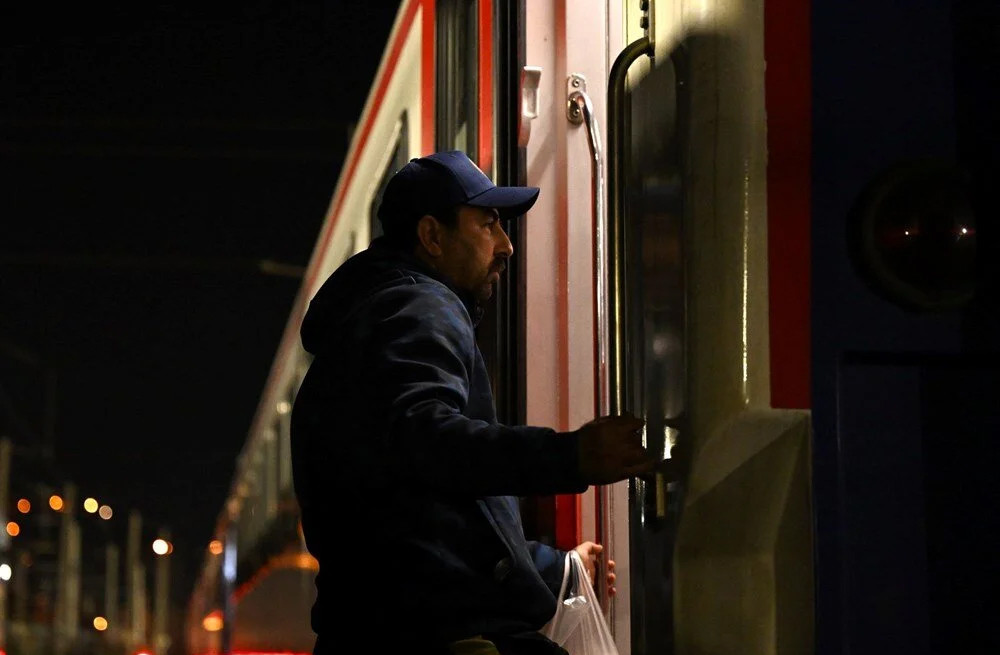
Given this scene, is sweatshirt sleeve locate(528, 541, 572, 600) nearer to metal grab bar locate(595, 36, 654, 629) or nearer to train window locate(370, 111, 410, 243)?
metal grab bar locate(595, 36, 654, 629)

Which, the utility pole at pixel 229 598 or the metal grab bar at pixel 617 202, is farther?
the utility pole at pixel 229 598

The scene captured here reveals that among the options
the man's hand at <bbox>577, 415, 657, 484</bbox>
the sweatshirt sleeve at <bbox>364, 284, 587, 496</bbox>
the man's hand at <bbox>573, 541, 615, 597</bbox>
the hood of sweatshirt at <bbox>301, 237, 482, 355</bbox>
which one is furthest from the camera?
the man's hand at <bbox>573, 541, 615, 597</bbox>

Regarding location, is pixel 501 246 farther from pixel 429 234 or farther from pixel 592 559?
pixel 592 559

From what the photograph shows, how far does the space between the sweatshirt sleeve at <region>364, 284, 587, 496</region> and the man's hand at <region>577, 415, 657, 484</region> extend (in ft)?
0.22

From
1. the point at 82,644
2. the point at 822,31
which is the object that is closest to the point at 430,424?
the point at 822,31

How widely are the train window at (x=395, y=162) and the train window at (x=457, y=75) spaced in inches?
13.8

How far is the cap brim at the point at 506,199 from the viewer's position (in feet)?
7.91

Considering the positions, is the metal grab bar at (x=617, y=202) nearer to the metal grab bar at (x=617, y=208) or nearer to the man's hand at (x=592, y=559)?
the metal grab bar at (x=617, y=208)

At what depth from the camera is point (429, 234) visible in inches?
94.8

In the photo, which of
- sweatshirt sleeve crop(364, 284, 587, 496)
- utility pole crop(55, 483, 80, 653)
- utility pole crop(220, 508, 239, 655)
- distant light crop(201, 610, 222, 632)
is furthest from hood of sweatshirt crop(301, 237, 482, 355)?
utility pole crop(55, 483, 80, 653)

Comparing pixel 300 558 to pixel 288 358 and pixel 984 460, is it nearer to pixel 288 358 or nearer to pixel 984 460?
pixel 288 358

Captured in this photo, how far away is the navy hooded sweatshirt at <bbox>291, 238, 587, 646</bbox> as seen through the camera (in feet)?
6.29

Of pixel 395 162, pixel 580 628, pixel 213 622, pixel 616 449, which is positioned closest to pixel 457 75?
pixel 395 162

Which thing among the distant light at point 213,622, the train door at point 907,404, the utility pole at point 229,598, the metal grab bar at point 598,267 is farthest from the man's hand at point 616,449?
the distant light at point 213,622
